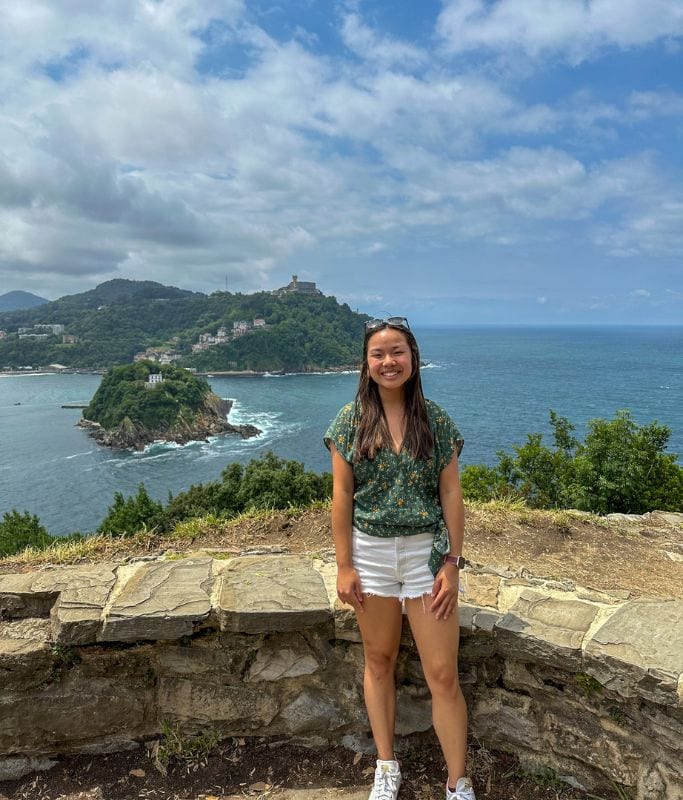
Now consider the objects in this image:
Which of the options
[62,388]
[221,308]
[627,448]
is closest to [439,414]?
[627,448]

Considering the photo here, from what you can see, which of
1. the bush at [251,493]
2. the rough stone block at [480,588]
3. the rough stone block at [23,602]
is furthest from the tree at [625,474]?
the rough stone block at [23,602]

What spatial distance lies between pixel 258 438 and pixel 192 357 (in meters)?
64.9

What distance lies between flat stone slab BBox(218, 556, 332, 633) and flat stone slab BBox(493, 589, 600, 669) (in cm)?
88

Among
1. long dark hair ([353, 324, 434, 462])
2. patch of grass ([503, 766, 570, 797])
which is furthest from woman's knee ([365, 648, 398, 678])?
long dark hair ([353, 324, 434, 462])

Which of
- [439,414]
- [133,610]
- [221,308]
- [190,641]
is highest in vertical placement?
[221,308]

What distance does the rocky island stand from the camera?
209ft

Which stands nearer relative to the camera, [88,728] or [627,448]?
[88,728]

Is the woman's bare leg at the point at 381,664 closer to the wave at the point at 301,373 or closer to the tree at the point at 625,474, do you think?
the tree at the point at 625,474

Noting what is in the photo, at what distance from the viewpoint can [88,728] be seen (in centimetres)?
294

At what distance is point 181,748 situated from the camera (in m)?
2.95

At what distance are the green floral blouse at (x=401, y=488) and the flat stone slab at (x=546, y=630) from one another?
1.82ft

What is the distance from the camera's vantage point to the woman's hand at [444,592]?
247 centimetres

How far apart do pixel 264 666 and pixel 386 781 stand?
31.4 inches

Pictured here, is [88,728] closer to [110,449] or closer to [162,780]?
[162,780]
